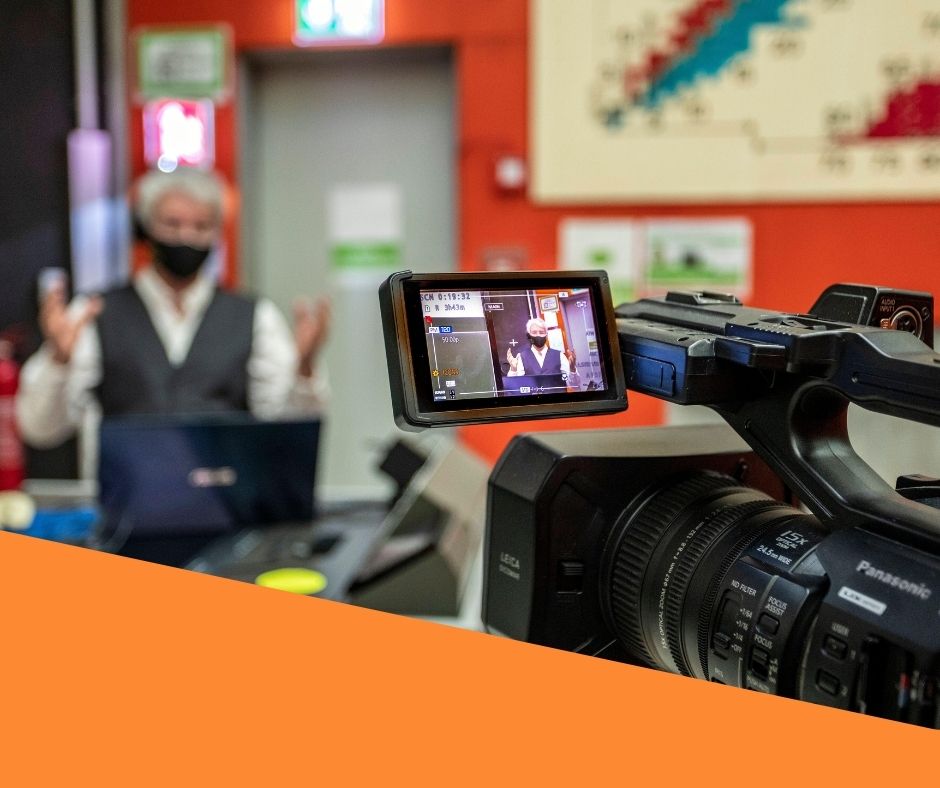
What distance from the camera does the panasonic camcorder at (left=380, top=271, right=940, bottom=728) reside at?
48 cm

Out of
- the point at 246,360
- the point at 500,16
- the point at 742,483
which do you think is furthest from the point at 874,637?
the point at 500,16

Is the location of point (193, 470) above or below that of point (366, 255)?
below

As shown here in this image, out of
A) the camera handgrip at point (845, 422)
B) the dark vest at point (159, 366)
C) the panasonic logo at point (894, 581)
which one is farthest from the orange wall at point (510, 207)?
the panasonic logo at point (894, 581)

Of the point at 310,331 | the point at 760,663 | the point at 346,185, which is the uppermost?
the point at 346,185

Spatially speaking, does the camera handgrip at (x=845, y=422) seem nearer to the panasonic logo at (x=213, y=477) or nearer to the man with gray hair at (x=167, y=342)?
the panasonic logo at (x=213, y=477)

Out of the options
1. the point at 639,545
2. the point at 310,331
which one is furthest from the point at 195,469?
the point at 639,545

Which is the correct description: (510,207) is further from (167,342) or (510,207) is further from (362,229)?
(167,342)

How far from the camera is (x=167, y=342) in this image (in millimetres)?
2324

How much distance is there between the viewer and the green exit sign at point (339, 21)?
2.96 metres

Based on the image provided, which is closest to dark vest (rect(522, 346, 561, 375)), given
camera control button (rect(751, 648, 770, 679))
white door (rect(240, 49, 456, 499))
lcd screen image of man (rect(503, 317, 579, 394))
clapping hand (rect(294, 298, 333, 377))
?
lcd screen image of man (rect(503, 317, 579, 394))

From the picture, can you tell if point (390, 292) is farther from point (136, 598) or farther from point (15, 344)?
point (15, 344)

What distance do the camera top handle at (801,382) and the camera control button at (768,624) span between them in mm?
66

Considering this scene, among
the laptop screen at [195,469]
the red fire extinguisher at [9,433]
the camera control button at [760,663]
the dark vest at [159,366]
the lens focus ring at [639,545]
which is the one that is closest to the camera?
the camera control button at [760,663]

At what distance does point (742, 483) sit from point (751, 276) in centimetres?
235
